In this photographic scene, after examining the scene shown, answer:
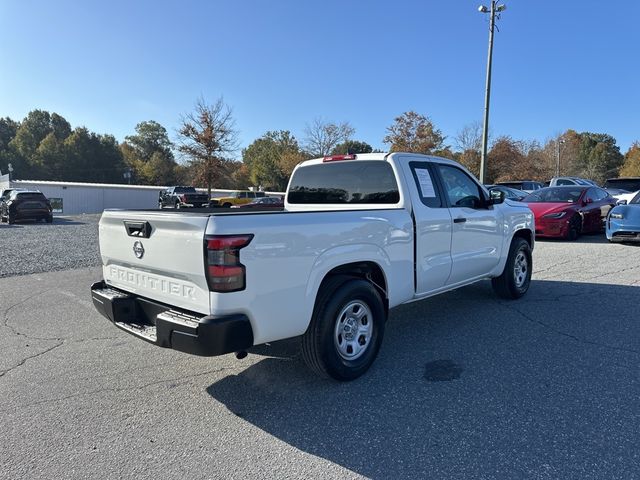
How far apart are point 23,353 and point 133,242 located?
2.07m

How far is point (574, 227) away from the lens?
1195cm

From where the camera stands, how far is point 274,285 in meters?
2.92

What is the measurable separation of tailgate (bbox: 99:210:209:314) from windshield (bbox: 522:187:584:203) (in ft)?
40.3

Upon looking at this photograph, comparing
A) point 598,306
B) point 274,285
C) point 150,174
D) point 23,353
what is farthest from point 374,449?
point 150,174

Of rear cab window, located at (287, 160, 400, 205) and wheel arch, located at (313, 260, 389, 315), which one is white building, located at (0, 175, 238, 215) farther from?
wheel arch, located at (313, 260, 389, 315)

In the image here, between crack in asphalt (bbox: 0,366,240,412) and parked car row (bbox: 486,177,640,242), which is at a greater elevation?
parked car row (bbox: 486,177,640,242)

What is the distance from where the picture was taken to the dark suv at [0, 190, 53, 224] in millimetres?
21000

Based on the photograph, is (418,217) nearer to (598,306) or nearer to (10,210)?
(598,306)

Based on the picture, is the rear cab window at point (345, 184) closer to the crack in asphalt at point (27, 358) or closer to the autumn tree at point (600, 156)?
the crack in asphalt at point (27, 358)

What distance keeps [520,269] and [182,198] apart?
30302mm

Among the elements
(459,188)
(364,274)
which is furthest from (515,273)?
(364,274)

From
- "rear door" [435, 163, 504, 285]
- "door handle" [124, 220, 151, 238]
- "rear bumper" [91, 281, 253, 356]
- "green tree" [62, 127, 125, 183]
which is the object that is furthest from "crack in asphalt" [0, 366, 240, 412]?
"green tree" [62, 127, 125, 183]

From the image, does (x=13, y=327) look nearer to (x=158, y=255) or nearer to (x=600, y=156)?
(x=158, y=255)

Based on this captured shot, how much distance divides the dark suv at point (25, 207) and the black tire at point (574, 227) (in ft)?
76.0
